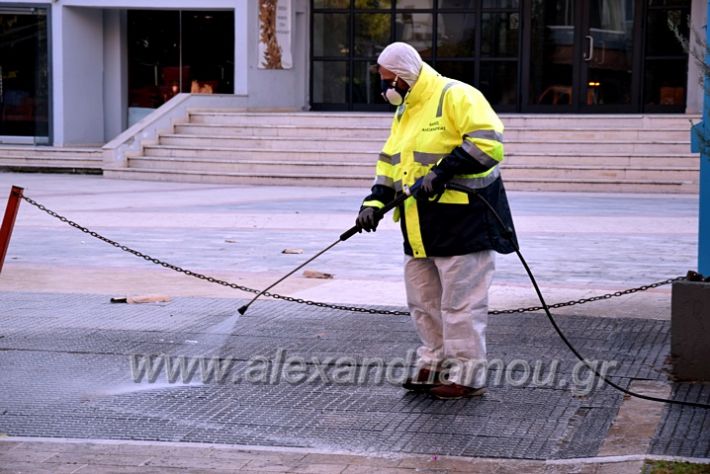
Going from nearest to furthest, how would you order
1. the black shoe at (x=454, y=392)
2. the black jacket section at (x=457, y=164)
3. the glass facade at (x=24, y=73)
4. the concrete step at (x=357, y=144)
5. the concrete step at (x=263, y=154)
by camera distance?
the black jacket section at (x=457, y=164)
the black shoe at (x=454, y=392)
the concrete step at (x=357, y=144)
the concrete step at (x=263, y=154)
the glass facade at (x=24, y=73)

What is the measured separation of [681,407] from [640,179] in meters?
14.0

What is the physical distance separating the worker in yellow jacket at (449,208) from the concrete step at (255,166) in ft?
47.2

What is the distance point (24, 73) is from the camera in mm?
27594

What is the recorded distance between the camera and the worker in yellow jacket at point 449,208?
19.0 ft

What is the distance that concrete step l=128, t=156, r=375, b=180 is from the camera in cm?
2077

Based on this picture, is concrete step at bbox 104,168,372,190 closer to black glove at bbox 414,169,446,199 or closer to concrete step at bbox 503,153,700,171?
concrete step at bbox 503,153,700,171

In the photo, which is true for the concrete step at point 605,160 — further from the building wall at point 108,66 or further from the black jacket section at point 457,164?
the black jacket section at point 457,164

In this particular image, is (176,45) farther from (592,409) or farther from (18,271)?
(592,409)

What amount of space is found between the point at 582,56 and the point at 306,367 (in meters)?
20.0

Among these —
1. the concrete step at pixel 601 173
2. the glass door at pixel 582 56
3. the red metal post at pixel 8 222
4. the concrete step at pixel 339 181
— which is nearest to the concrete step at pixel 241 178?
the concrete step at pixel 339 181

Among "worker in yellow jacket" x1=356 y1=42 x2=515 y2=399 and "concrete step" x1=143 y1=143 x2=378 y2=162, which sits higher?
"worker in yellow jacket" x1=356 y1=42 x2=515 y2=399

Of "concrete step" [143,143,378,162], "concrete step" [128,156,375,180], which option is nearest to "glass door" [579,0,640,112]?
"concrete step" [143,143,378,162]

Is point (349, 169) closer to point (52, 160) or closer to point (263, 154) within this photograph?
point (263, 154)

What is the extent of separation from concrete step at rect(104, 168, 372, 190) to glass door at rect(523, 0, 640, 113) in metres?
6.99
